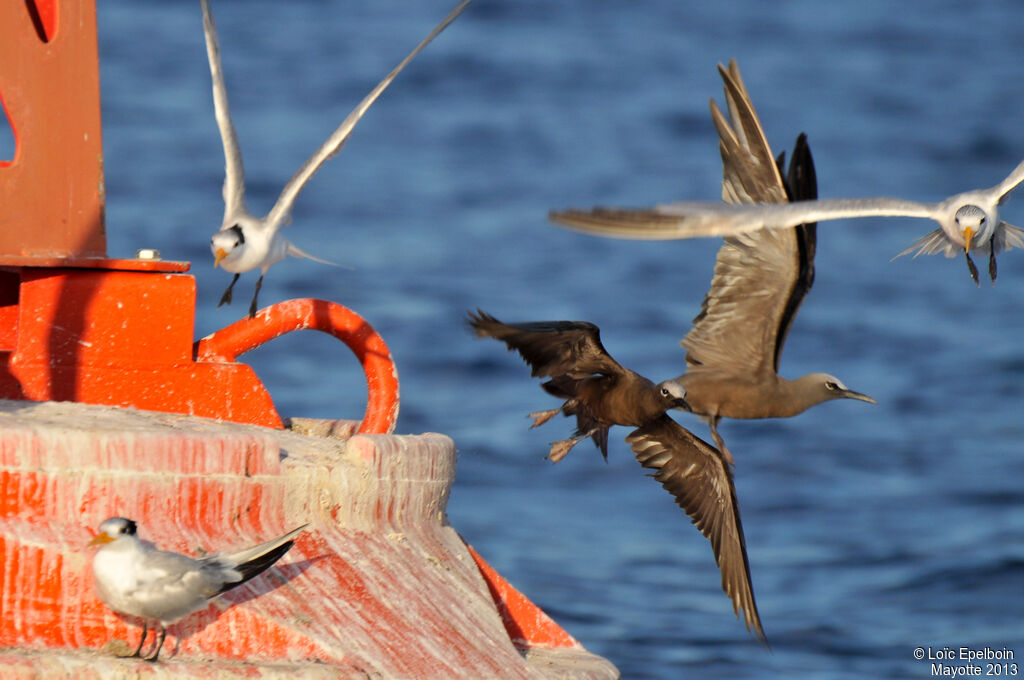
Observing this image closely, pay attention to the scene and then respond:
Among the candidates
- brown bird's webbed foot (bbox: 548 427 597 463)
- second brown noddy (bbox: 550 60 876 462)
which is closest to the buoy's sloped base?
brown bird's webbed foot (bbox: 548 427 597 463)

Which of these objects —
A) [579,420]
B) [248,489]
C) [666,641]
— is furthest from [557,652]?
[666,641]

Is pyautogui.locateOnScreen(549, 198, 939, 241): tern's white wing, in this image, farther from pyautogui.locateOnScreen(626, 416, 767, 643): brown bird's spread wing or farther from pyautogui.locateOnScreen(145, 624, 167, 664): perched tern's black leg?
pyautogui.locateOnScreen(145, 624, 167, 664): perched tern's black leg

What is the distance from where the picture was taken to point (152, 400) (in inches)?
313

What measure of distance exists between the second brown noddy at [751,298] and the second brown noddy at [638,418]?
1.16ft

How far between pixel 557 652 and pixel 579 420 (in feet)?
4.65

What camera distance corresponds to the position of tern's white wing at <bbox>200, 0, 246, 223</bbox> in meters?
9.16

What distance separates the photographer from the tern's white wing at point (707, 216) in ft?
23.0

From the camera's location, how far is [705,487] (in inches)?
370

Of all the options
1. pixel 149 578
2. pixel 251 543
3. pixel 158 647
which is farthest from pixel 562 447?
pixel 149 578

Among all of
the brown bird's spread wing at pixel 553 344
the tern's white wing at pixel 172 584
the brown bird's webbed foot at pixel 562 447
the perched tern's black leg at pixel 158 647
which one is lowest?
the perched tern's black leg at pixel 158 647

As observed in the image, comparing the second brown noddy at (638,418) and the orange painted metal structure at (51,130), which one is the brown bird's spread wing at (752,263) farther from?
the orange painted metal structure at (51,130)

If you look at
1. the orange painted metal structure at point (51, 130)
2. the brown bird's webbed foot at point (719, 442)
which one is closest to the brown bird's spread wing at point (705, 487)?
the brown bird's webbed foot at point (719, 442)

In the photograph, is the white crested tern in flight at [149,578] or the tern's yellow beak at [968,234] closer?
the white crested tern in flight at [149,578]

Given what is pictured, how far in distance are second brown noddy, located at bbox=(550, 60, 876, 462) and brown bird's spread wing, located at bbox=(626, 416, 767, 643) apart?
0.39m
